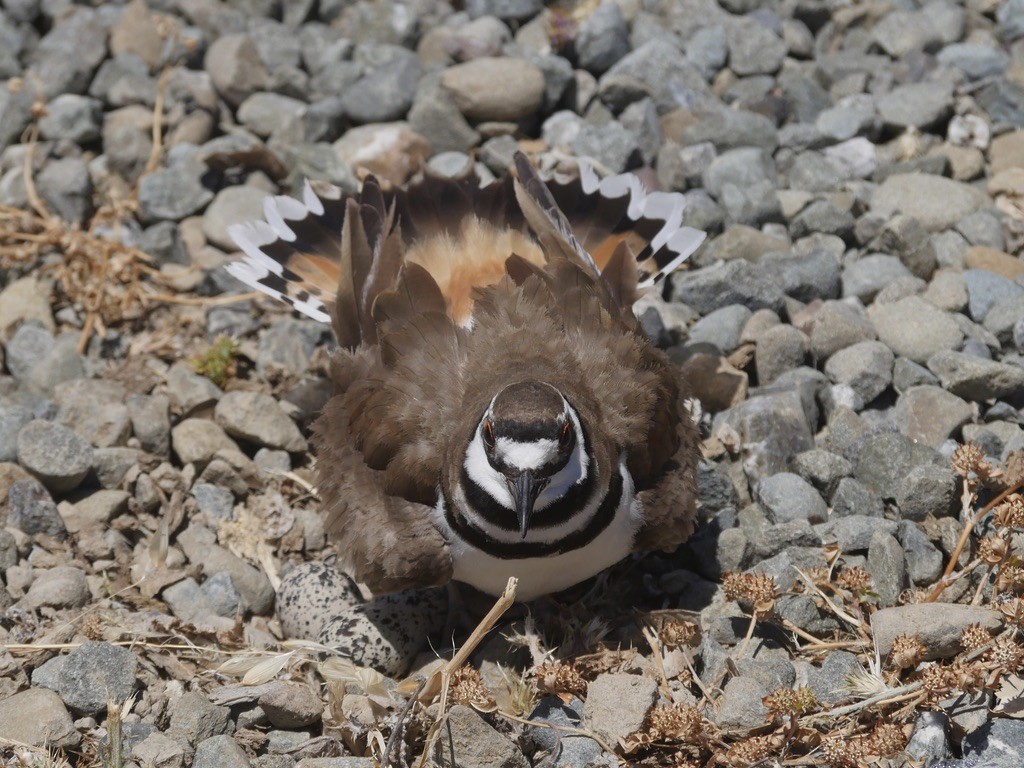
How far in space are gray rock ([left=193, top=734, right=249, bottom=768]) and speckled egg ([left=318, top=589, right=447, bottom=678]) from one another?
27.5 inches

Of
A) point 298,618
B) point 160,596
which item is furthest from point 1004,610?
point 160,596

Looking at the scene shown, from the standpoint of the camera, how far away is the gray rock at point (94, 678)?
457 cm

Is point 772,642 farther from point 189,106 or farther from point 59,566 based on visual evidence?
point 189,106

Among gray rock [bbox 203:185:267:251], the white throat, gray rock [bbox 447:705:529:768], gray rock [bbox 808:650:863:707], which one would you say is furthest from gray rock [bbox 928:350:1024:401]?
gray rock [bbox 203:185:267:251]

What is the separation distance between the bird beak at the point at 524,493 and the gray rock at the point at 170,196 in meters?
3.66

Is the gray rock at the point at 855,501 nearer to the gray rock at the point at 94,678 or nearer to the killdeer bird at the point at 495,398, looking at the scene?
the killdeer bird at the point at 495,398

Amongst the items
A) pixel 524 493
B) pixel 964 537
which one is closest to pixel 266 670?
pixel 524 493

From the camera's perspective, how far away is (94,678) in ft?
15.1

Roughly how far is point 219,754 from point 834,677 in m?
2.27

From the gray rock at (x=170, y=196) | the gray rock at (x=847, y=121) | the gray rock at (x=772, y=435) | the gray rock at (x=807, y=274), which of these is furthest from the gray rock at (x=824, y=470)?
the gray rock at (x=170, y=196)

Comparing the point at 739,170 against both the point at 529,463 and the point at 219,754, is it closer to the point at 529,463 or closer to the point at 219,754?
the point at 529,463

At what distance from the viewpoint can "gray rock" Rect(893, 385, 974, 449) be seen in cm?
557

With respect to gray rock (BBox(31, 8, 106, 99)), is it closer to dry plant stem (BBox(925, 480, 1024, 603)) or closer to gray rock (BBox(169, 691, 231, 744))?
gray rock (BBox(169, 691, 231, 744))

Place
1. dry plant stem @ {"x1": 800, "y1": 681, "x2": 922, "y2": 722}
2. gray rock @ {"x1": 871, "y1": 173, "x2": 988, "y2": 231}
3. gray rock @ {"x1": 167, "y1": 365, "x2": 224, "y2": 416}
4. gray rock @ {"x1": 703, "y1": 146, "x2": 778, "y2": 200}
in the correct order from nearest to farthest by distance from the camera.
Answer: dry plant stem @ {"x1": 800, "y1": 681, "x2": 922, "y2": 722}
gray rock @ {"x1": 167, "y1": 365, "x2": 224, "y2": 416}
gray rock @ {"x1": 871, "y1": 173, "x2": 988, "y2": 231}
gray rock @ {"x1": 703, "y1": 146, "x2": 778, "y2": 200}
